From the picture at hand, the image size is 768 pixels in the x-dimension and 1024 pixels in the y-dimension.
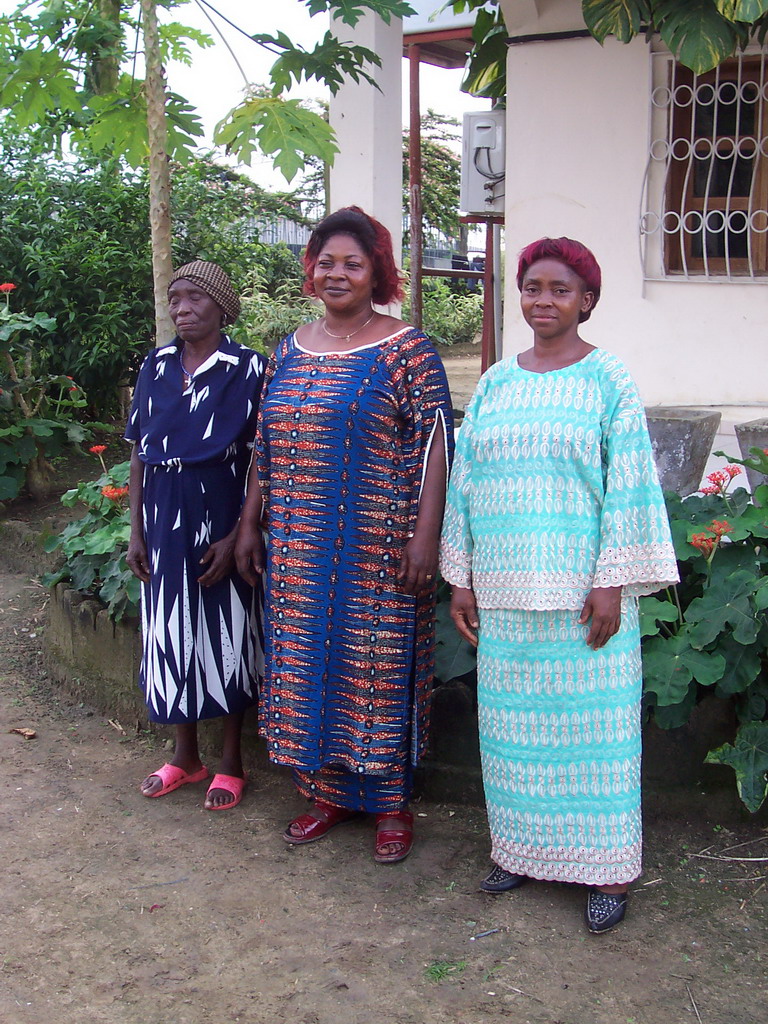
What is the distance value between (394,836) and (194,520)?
1.16m

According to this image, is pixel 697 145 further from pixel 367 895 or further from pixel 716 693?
pixel 367 895

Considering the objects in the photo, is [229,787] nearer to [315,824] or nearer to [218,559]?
[315,824]

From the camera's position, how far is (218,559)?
3416mm

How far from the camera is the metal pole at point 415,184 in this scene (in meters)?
8.16

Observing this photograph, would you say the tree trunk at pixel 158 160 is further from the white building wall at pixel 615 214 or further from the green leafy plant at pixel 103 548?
the white building wall at pixel 615 214

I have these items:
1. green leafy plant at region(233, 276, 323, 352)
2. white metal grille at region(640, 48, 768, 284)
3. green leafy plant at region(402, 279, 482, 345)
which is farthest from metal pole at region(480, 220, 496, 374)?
green leafy plant at region(402, 279, 482, 345)

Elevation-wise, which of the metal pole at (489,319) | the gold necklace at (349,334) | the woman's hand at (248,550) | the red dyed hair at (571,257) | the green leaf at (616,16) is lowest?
the woman's hand at (248,550)

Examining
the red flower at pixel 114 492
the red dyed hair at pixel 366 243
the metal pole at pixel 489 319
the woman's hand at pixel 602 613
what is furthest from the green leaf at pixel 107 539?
the metal pole at pixel 489 319

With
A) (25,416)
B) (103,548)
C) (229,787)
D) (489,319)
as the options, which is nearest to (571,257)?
(229,787)

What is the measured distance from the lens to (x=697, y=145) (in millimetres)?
5645

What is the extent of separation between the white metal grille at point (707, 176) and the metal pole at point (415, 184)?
2746 mm

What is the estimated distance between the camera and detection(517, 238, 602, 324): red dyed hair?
2.71 metres

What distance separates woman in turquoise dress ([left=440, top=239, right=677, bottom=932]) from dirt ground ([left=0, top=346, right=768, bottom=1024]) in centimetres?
20

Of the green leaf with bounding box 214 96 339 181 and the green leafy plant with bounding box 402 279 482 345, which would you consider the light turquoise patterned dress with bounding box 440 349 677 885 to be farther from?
the green leafy plant with bounding box 402 279 482 345
